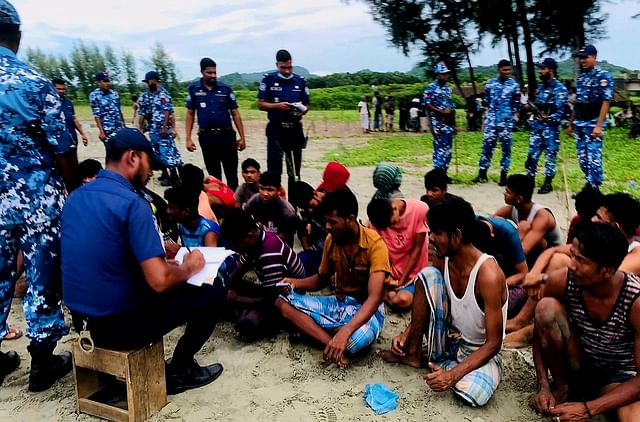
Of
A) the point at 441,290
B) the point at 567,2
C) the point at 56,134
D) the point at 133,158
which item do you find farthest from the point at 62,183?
the point at 567,2

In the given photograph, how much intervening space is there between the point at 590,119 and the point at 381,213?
4472mm

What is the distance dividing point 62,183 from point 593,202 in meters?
3.58

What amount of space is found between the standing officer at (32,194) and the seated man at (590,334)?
108 inches

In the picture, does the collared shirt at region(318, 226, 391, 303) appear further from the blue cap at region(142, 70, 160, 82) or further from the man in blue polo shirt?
the blue cap at region(142, 70, 160, 82)

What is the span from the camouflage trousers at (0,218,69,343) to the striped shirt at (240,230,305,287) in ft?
4.07

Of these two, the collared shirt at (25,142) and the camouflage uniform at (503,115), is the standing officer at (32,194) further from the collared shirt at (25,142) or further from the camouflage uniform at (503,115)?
the camouflage uniform at (503,115)

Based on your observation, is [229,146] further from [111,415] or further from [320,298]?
[111,415]

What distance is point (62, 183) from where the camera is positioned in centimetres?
313

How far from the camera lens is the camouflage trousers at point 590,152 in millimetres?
6984

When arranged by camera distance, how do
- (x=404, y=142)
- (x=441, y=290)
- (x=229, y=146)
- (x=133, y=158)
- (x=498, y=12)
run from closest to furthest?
(x=133, y=158), (x=441, y=290), (x=229, y=146), (x=404, y=142), (x=498, y=12)

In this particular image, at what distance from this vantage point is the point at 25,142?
9.62 feet

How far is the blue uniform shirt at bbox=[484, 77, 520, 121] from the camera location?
8.38 metres

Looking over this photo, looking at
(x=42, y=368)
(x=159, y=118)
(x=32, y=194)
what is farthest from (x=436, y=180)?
(x=159, y=118)

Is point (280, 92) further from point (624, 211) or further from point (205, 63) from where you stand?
point (624, 211)
